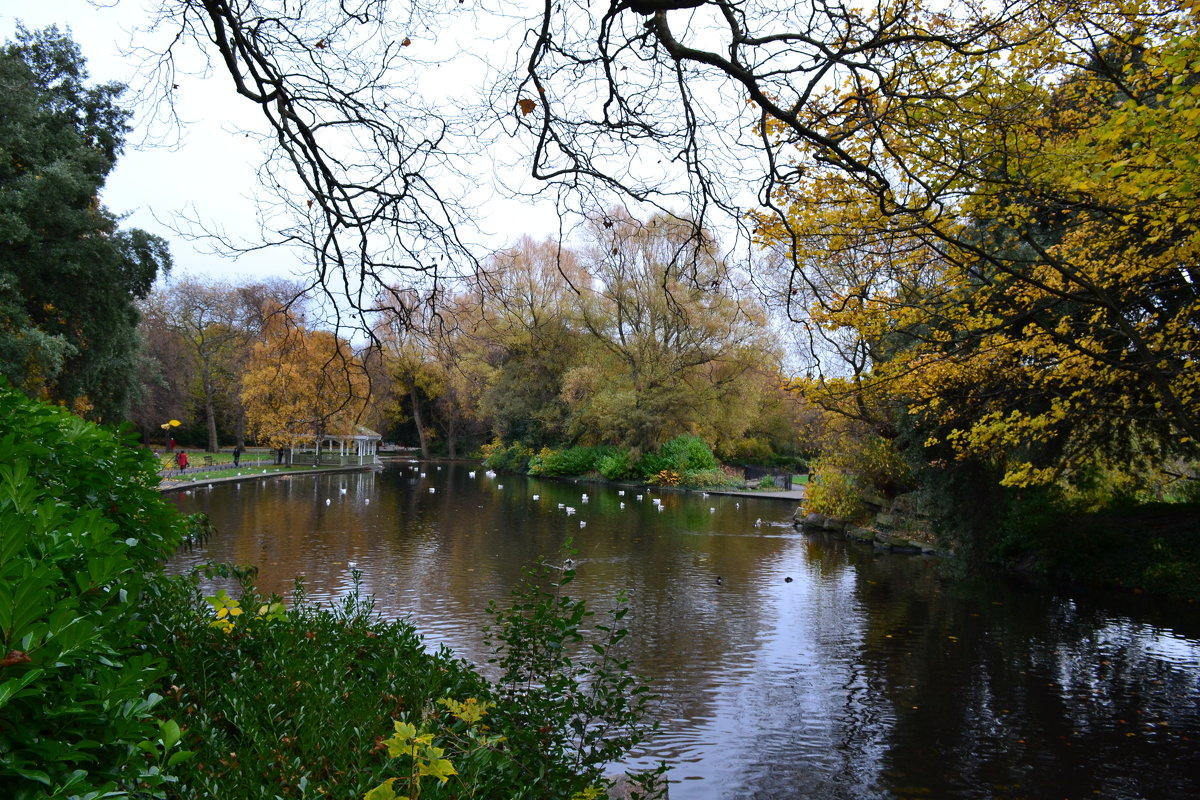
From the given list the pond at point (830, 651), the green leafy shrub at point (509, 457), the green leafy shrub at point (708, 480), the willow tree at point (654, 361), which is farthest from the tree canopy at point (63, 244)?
the green leafy shrub at point (509, 457)

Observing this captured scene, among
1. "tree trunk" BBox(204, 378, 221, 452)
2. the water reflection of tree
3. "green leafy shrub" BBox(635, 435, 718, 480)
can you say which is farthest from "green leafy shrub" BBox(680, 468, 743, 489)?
"tree trunk" BBox(204, 378, 221, 452)

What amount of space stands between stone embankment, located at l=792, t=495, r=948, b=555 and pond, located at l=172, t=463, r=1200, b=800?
541 mm

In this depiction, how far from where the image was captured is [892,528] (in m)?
17.3

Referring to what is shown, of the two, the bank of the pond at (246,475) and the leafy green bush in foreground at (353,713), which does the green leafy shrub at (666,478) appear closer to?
the bank of the pond at (246,475)

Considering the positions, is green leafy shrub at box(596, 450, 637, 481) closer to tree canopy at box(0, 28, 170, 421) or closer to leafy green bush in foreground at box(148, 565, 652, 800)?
tree canopy at box(0, 28, 170, 421)

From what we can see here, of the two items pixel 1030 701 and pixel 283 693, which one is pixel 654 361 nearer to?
pixel 1030 701

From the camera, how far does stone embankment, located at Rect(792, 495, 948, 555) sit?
16.5 m

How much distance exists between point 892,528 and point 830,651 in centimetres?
907

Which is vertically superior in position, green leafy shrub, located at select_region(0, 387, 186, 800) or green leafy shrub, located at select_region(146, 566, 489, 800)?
green leafy shrub, located at select_region(0, 387, 186, 800)

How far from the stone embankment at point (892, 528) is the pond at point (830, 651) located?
54 cm

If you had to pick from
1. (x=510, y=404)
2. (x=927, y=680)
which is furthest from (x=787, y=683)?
(x=510, y=404)

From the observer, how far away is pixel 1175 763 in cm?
599

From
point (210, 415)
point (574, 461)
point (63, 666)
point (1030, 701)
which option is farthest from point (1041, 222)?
point (210, 415)

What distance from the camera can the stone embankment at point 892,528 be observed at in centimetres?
1647
